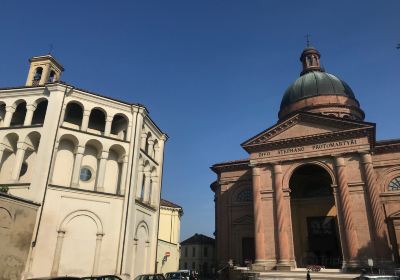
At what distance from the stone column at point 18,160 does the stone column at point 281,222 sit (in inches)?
794

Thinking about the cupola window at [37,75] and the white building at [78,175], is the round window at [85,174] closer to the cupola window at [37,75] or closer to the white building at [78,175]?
the white building at [78,175]

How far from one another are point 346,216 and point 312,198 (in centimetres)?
716

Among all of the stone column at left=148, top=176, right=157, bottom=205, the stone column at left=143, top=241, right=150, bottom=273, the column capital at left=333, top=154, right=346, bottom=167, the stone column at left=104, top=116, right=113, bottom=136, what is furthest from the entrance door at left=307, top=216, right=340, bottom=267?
the stone column at left=104, top=116, right=113, bottom=136

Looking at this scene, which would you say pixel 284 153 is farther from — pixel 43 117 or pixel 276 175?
pixel 43 117

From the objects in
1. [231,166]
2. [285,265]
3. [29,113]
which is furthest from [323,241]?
[29,113]

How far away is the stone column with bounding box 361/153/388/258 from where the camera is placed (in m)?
24.6

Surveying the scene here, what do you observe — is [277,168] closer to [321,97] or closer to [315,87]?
[321,97]

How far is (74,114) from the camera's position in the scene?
84.9 feet

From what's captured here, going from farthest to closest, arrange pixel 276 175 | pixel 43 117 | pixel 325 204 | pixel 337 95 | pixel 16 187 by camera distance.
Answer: pixel 337 95
pixel 325 204
pixel 276 175
pixel 43 117
pixel 16 187

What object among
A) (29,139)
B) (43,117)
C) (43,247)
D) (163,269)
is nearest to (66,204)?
(43,247)

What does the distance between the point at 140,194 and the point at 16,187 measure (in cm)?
877

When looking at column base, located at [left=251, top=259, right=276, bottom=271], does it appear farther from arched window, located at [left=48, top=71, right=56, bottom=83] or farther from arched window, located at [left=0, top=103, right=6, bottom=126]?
arched window, located at [left=48, top=71, right=56, bottom=83]

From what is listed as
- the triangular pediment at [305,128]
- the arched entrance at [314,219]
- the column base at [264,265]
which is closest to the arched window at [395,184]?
the arched entrance at [314,219]

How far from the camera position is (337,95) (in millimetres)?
41312
